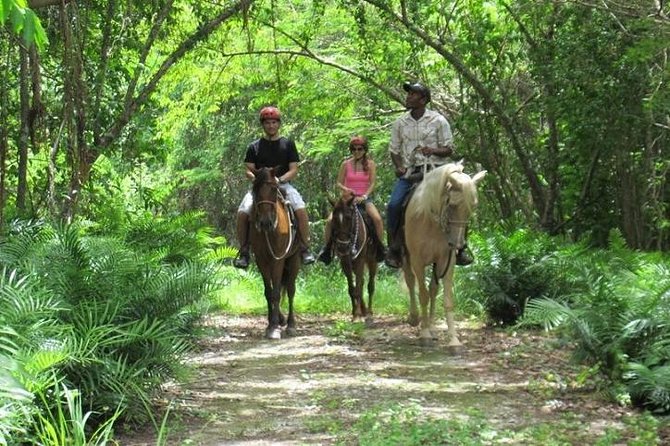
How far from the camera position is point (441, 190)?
9609 mm

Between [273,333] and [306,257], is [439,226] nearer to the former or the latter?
[306,257]

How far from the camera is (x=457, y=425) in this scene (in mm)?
6121

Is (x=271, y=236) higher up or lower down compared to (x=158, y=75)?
lower down

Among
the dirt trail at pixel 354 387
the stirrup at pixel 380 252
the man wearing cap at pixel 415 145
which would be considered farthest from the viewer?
the stirrup at pixel 380 252

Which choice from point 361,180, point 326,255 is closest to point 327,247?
point 326,255

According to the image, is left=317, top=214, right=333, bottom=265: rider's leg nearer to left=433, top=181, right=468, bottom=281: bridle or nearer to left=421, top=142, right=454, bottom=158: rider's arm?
left=421, top=142, right=454, bottom=158: rider's arm

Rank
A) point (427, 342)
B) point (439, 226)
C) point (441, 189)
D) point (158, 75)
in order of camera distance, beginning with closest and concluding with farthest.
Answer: point (441, 189), point (439, 226), point (427, 342), point (158, 75)

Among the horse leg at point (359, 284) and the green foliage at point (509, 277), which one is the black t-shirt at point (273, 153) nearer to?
the horse leg at point (359, 284)

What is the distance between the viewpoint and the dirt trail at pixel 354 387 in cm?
624

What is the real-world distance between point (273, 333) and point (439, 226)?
2.68 m

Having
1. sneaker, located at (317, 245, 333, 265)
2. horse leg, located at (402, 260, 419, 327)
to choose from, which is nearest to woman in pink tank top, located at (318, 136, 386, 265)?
sneaker, located at (317, 245, 333, 265)

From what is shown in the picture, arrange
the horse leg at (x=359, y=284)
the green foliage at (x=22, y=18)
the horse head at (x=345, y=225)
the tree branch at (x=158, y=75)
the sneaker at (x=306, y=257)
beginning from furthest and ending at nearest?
the tree branch at (x=158, y=75)
the horse leg at (x=359, y=284)
the horse head at (x=345, y=225)
the sneaker at (x=306, y=257)
the green foliage at (x=22, y=18)

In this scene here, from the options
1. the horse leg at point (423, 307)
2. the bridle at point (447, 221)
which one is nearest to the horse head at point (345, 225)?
the horse leg at point (423, 307)

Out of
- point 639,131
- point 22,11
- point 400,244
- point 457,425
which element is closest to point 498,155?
point 639,131
